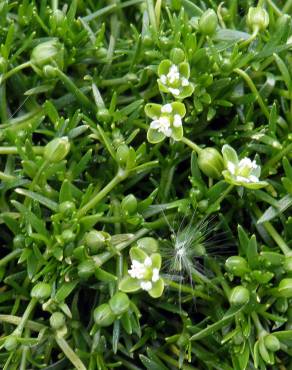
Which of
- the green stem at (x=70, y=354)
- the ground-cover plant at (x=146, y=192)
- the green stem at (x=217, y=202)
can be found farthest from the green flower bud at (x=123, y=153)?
the green stem at (x=70, y=354)

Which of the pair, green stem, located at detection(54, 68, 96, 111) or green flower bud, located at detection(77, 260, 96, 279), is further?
green stem, located at detection(54, 68, 96, 111)

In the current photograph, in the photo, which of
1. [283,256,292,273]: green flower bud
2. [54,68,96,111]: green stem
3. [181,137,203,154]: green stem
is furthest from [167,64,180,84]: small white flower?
[283,256,292,273]: green flower bud

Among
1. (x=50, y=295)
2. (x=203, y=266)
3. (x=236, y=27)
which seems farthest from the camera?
(x=236, y=27)

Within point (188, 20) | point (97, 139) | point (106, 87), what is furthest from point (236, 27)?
point (97, 139)

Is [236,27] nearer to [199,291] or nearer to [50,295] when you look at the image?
[199,291]

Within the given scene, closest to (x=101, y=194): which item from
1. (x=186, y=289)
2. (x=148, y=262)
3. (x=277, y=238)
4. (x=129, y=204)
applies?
(x=129, y=204)

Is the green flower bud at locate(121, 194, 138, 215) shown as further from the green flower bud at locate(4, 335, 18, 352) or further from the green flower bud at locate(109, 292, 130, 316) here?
the green flower bud at locate(4, 335, 18, 352)
